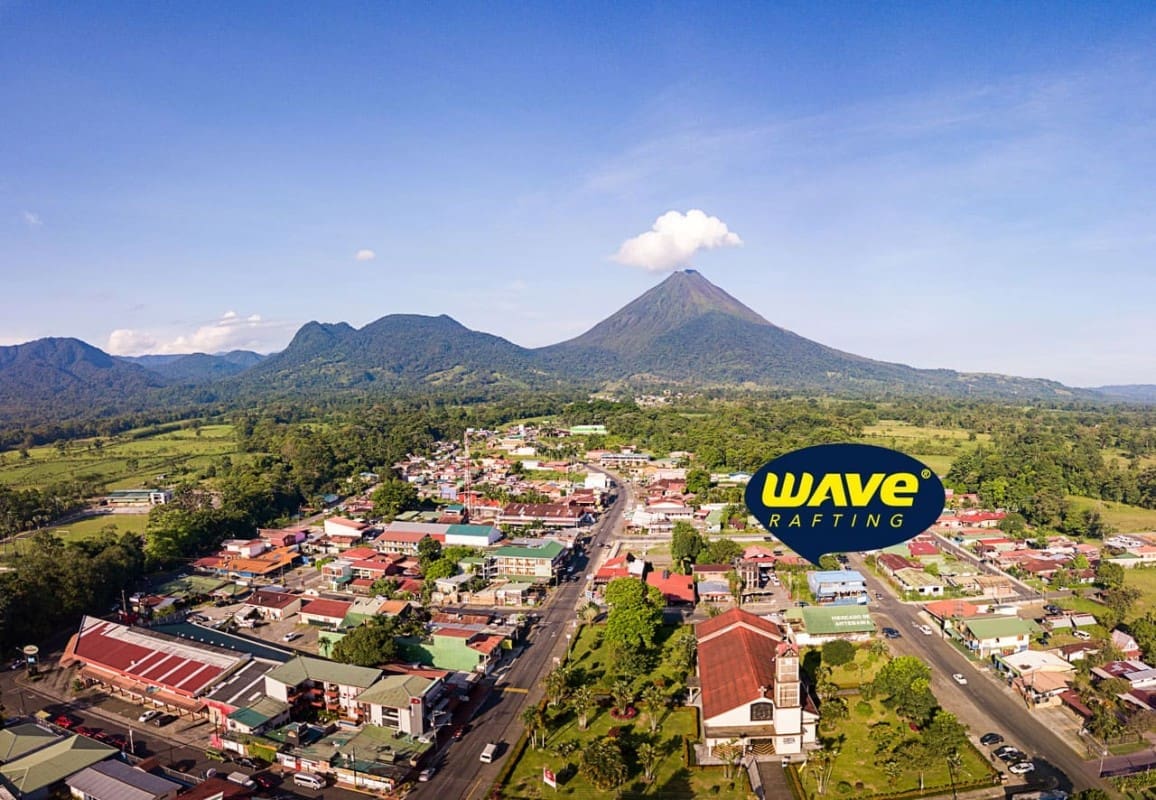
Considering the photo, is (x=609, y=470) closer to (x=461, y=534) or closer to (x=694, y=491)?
(x=694, y=491)

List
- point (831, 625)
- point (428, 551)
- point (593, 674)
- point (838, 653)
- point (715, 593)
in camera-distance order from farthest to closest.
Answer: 1. point (428, 551)
2. point (715, 593)
3. point (831, 625)
4. point (838, 653)
5. point (593, 674)

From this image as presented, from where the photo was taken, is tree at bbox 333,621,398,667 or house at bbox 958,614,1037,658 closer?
tree at bbox 333,621,398,667

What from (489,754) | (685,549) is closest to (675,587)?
(685,549)

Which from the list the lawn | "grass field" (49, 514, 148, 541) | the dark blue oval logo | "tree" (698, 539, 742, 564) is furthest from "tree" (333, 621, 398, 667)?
"grass field" (49, 514, 148, 541)

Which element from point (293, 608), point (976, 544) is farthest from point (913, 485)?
point (976, 544)

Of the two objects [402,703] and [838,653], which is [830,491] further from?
[838,653]

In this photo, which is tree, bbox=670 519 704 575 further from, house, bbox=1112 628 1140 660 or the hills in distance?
the hills in distance
